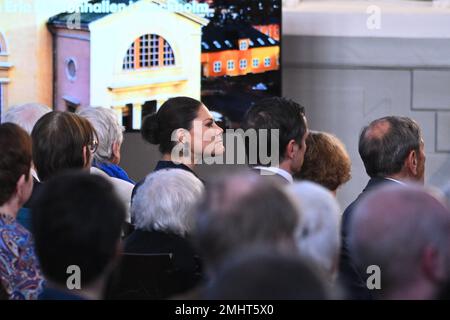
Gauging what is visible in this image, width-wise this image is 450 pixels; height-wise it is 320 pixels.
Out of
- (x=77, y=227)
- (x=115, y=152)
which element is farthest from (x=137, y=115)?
(x=77, y=227)

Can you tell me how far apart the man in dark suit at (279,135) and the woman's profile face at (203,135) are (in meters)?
0.60

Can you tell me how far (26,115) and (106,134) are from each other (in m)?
0.41

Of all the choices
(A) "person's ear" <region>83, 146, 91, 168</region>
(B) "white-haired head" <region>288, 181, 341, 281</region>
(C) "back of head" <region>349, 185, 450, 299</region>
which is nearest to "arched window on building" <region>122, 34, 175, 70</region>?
(A) "person's ear" <region>83, 146, 91, 168</region>

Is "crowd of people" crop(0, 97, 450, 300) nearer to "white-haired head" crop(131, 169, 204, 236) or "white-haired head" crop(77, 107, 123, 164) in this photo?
"white-haired head" crop(131, 169, 204, 236)

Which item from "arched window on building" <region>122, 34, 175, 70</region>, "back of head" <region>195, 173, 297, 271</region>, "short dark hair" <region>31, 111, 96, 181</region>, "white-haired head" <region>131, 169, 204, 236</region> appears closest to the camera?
"back of head" <region>195, 173, 297, 271</region>

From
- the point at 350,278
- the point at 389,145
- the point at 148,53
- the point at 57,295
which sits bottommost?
the point at 350,278

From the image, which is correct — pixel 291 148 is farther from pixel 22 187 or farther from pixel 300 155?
pixel 22 187

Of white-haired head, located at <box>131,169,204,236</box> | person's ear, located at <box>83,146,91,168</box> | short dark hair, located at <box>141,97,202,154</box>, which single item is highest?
short dark hair, located at <box>141,97,202,154</box>

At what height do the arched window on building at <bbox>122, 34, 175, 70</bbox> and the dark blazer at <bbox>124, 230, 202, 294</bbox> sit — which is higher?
the arched window on building at <bbox>122, 34, 175, 70</bbox>

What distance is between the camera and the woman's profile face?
13.8 ft

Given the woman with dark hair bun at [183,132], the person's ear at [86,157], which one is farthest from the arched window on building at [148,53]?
the person's ear at [86,157]

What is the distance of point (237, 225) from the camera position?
72.7 inches

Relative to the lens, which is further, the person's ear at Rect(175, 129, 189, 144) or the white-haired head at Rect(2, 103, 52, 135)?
the person's ear at Rect(175, 129, 189, 144)
